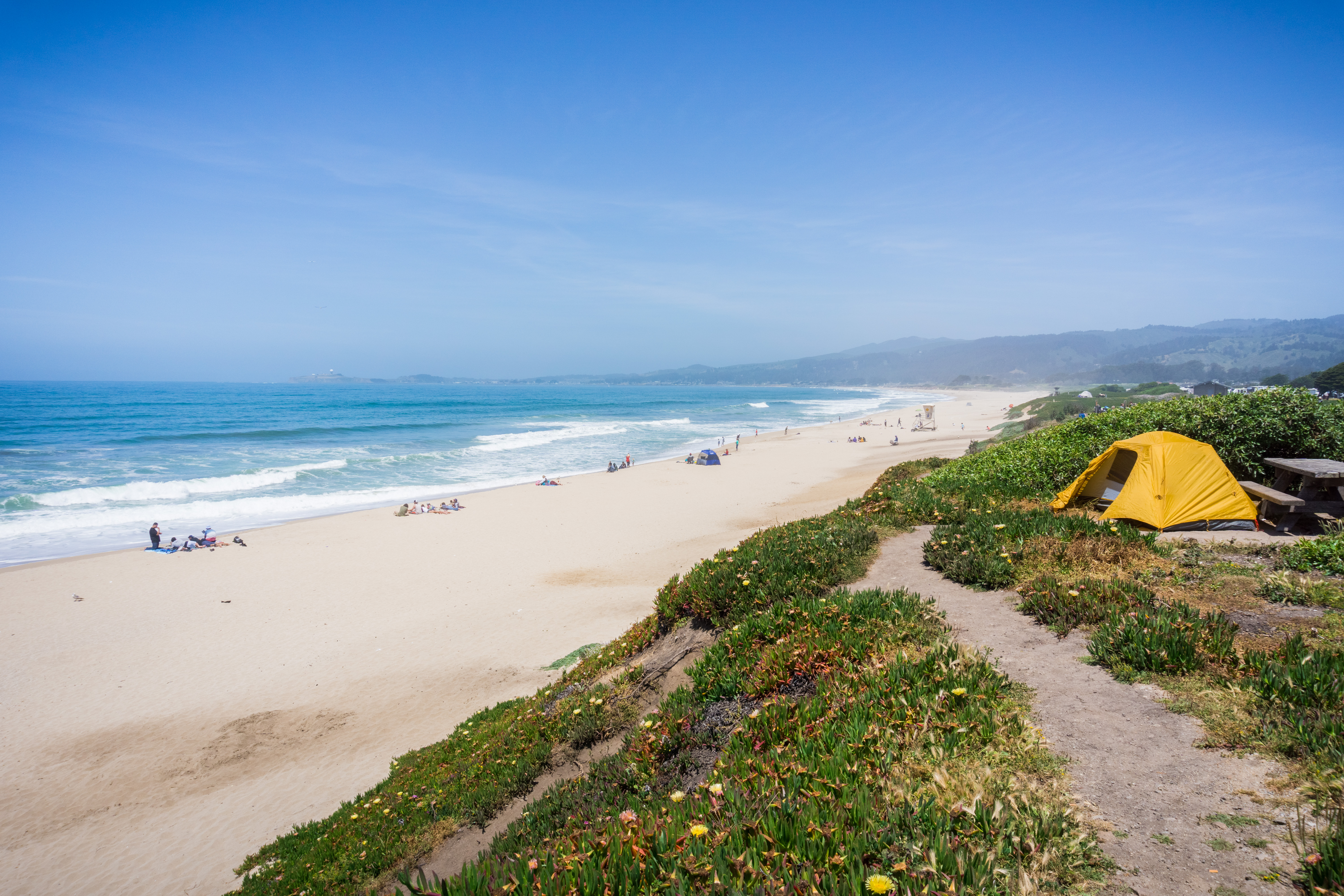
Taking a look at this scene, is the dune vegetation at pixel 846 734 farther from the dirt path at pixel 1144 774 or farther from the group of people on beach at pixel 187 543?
the group of people on beach at pixel 187 543

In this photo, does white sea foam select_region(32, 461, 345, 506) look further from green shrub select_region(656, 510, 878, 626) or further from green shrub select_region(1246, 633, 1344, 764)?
green shrub select_region(1246, 633, 1344, 764)

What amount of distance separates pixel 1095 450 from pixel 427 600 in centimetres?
1580

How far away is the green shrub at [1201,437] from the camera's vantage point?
10492 millimetres

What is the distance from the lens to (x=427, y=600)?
611 inches

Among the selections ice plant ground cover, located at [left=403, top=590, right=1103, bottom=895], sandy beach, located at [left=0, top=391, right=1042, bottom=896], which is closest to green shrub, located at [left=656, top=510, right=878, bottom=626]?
ice plant ground cover, located at [left=403, top=590, right=1103, bottom=895]

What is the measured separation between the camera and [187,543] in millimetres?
20078

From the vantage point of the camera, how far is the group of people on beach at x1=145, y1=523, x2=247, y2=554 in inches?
786

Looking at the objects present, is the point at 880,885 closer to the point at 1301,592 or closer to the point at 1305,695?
the point at 1305,695

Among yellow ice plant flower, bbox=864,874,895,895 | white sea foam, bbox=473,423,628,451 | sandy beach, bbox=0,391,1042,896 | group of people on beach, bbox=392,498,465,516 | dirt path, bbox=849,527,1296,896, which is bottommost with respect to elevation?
sandy beach, bbox=0,391,1042,896

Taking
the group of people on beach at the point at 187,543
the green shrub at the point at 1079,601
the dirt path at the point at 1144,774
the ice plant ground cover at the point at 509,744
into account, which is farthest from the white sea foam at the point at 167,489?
the dirt path at the point at 1144,774

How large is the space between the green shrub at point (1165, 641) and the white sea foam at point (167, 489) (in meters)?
36.0

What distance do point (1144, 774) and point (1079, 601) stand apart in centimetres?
239

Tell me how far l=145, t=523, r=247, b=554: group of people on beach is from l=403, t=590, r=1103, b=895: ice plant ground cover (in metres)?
21.7

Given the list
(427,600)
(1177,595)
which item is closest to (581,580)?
(427,600)
